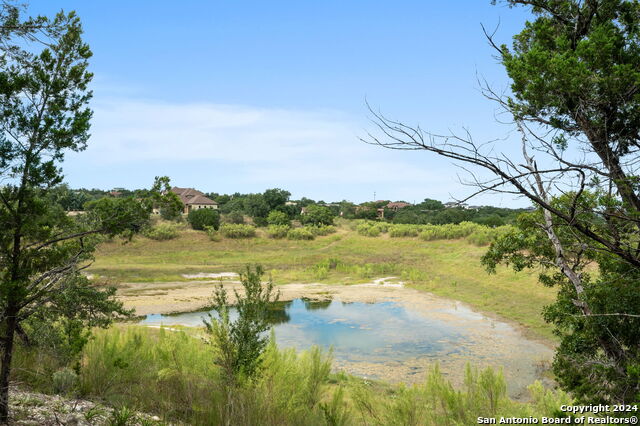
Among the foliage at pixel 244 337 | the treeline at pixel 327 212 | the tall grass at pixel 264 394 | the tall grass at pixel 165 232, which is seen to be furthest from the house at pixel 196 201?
the foliage at pixel 244 337

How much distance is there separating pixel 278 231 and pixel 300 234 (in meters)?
3.18

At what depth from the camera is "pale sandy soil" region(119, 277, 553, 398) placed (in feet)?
47.4

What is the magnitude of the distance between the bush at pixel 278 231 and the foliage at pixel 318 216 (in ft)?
23.0

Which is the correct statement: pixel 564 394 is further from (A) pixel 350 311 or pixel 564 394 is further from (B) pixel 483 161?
(A) pixel 350 311

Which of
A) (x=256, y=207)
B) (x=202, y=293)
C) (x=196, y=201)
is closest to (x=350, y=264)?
(x=202, y=293)

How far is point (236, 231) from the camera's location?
5572cm

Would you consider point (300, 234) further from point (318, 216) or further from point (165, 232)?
point (165, 232)

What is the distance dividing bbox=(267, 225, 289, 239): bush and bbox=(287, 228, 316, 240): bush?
886mm

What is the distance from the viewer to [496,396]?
856cm

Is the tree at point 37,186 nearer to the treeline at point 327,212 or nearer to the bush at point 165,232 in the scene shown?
the treeline at point 327,212

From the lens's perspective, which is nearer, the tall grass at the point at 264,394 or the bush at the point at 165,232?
the tall grass at the point at 264,394

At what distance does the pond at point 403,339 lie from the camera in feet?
48.6

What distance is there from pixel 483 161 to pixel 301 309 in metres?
21.8

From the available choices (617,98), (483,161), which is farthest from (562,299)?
(483,161)
